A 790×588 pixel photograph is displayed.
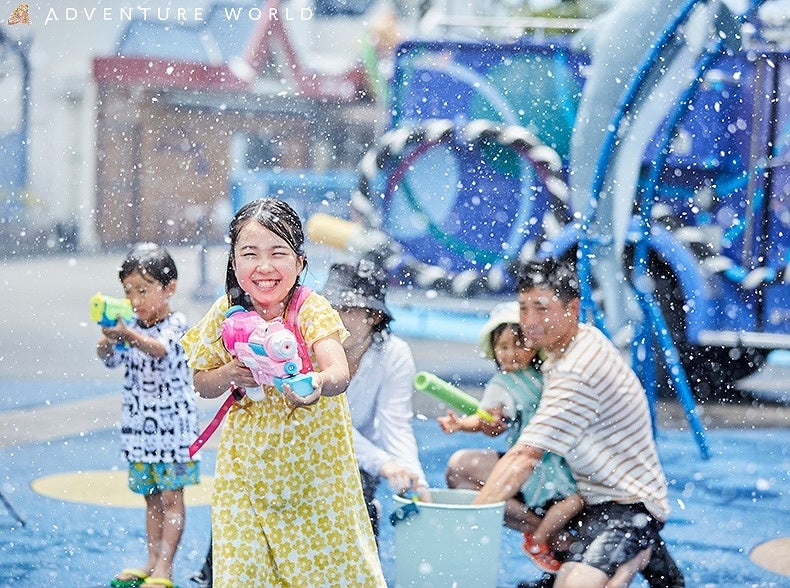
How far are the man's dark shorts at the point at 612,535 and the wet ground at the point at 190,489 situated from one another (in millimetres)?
570

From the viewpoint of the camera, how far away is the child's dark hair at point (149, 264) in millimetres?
3736

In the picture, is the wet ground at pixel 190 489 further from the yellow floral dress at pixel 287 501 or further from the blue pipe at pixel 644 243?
the yellow floral dress at pixel 287 501

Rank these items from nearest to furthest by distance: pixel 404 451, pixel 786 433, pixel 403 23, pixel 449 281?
1. pixel 404 451
2. pixel 786 433
3. pixel 449 281
4. pixel 403 23

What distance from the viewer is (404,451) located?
3.67 metres

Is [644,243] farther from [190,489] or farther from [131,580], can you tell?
[131,580]

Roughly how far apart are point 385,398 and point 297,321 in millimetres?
965

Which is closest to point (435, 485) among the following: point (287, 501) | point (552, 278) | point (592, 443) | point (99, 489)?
point (99, 489)

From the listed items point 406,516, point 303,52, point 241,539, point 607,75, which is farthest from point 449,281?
point 303,52

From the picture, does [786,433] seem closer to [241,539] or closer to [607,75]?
[607,75]

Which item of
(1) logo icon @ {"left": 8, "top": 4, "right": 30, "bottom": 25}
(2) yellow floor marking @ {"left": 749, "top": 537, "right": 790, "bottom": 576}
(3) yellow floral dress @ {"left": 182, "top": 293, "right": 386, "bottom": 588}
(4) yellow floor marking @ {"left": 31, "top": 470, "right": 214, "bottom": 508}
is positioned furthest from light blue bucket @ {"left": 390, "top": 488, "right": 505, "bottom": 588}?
(1) logo icon @ {"left": 8, "top": 4, "right": 30, "bottom": 25}

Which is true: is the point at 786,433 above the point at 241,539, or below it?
below

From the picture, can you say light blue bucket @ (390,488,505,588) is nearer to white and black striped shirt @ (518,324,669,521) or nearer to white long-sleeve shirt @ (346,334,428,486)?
white and black striped shirt @ (518,324,669,521)

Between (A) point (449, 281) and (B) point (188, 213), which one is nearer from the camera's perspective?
(A) point (449, 281)

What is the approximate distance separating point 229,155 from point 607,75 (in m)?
8.35
